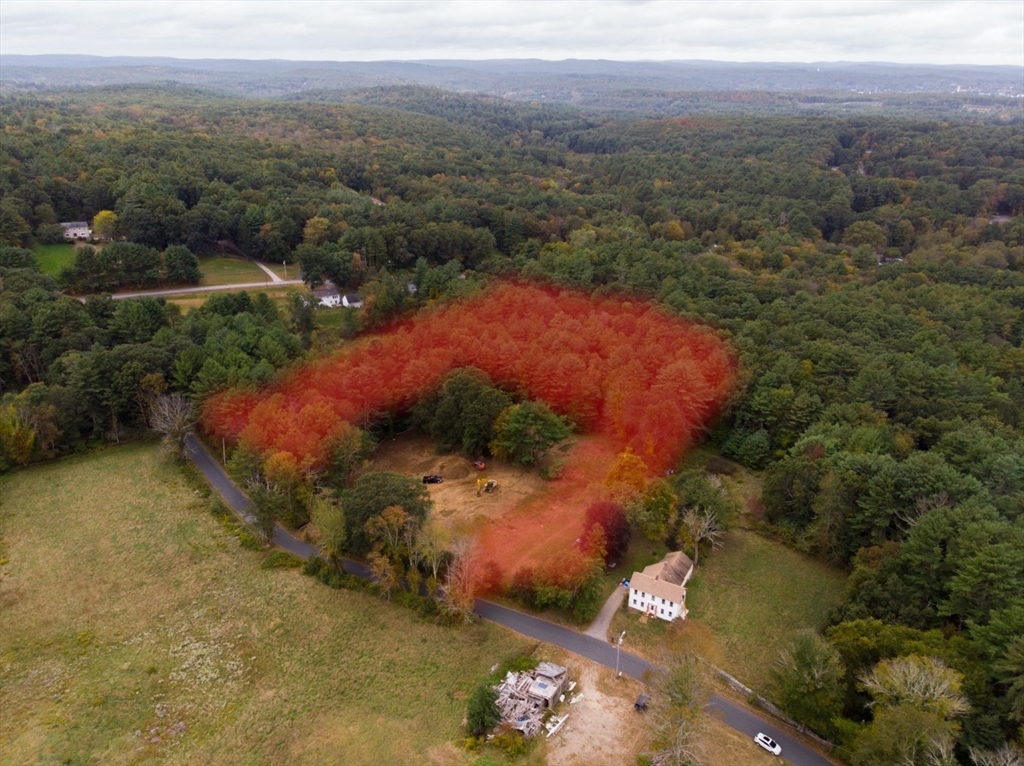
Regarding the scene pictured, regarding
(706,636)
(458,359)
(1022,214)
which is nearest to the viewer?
(706,636)

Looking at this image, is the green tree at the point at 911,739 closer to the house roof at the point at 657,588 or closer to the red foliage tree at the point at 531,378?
the house roof at the point at 657,588

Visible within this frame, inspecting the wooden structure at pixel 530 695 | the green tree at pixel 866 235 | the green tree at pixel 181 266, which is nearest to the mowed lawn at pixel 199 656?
the wooden structure at pixel 530 695

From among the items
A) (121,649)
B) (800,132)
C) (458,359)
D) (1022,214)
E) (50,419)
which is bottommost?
(121,649)

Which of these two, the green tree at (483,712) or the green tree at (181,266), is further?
the green tree at (181,266)

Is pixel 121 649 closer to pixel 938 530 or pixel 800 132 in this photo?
pixel 938 530

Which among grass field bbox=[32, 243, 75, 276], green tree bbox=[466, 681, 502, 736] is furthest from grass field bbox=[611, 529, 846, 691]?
grass field bbox=[32, 243, 75, 276]

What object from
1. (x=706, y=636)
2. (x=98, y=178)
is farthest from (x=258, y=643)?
(x=98, y=178)
